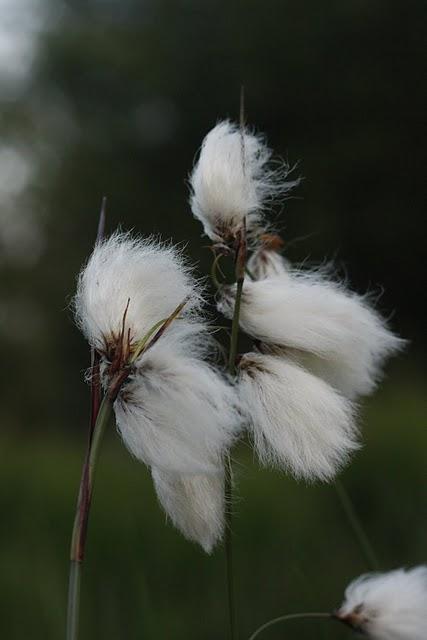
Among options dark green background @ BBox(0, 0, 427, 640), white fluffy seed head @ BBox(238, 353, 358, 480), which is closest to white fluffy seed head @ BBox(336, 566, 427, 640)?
white fluffy seed head @ BBox(238, 353, 358, 480)

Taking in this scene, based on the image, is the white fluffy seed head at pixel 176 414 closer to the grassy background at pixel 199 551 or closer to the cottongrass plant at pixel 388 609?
the cottongrass plant at pixel 388 609

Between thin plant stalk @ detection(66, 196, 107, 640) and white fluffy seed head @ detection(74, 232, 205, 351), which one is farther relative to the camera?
white fluffy seed head @ detection(74, 232, 205, 351)

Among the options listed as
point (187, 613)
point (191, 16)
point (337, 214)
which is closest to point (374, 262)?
point (337, 214)

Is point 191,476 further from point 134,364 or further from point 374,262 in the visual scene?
point 374,262

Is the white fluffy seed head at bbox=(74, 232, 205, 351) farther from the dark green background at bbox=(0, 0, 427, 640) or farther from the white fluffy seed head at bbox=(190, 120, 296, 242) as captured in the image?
the dark green background at bbox=(0, 0, 427, 640)

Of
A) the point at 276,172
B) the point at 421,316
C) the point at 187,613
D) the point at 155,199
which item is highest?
the point at 155,199

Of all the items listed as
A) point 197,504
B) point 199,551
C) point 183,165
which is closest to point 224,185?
point 197,504

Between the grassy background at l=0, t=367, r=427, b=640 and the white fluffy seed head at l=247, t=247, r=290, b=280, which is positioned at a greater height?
the white fluffy seed head at l=247, t=247, r=290, b=280
